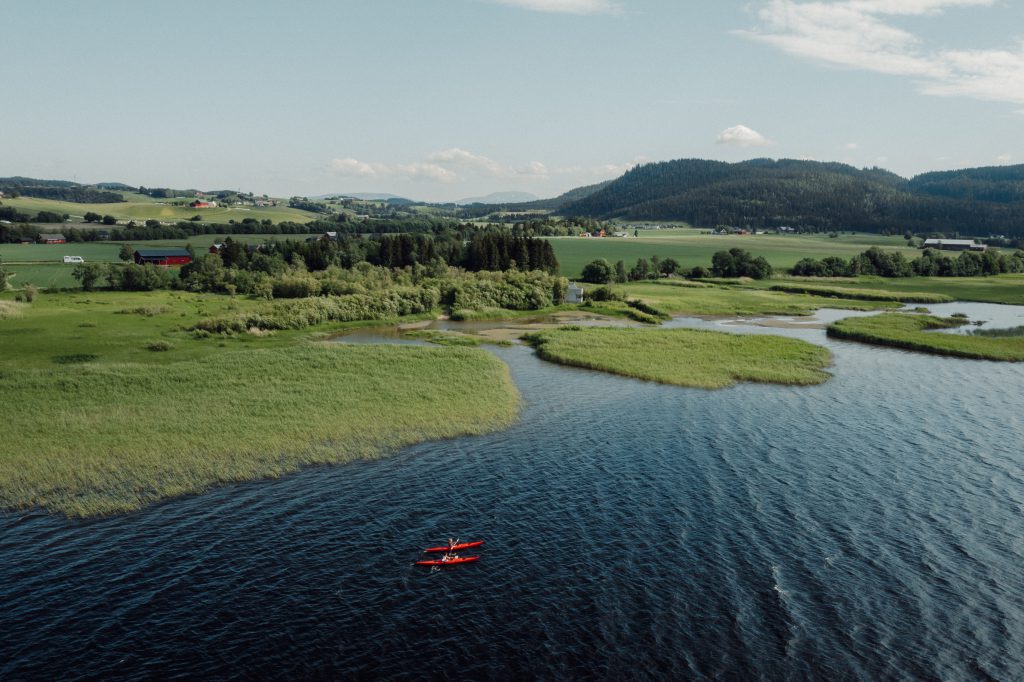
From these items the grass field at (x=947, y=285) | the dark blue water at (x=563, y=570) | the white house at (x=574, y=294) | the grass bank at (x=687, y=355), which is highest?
the grass field at (x=947, y=285)

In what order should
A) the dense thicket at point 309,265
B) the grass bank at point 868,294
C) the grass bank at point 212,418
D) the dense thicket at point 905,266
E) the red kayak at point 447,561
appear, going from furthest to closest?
1. the dense thicket at point 905,266
2. the grass bank at point 868,294
3. the dense thicket at point 309,265
4. the grass bank at point 212,418
5. the red kayak at point 447,561

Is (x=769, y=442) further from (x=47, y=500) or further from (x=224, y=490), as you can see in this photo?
(x=47, y=500)

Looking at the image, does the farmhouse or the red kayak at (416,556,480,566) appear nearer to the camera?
the red kayak at (416,556,480,566)

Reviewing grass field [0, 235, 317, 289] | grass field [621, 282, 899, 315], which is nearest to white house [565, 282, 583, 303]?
grass field [621, 282, 899, 315]

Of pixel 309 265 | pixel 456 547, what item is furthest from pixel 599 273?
pixel 456 547

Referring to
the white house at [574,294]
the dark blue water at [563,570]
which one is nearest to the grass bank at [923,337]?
the dark blue water at [563,570]

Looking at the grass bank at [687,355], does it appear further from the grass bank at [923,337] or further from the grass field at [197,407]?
the grass field at [197,407]

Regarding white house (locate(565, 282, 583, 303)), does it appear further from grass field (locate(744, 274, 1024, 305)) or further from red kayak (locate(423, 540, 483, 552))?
red kayak (locate(423, 540, 483, 552))

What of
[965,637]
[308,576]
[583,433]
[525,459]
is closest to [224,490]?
[308,576]
